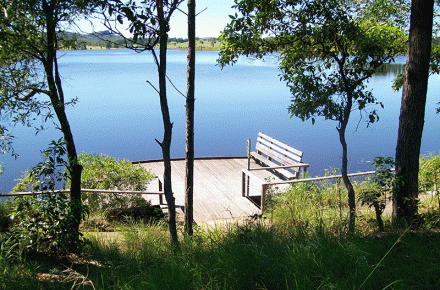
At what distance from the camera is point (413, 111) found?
4.24 m

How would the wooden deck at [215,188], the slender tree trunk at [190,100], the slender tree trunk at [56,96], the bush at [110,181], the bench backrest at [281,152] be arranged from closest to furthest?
the slender tree trunk at [56,96] → the slender tree trunk at [190,100] → the bush at [110,181] → the wooden deck at [215,188] → the bench backrest at [281,152]

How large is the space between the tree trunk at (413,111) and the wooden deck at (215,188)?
7.30 ft

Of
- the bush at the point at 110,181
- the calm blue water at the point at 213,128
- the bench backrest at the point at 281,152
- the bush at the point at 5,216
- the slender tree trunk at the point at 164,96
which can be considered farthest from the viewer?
the calm blue water at the point at 213,128

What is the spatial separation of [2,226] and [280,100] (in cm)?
2092

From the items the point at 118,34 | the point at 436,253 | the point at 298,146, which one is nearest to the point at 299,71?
the point at 118,34

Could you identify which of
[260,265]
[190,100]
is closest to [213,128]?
[190,100]

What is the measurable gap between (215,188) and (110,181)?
2.32 meters

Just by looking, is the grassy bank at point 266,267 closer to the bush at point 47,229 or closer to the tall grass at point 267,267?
the tall grass at point 267,267

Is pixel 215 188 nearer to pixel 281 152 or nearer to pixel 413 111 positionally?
pixel 281 152

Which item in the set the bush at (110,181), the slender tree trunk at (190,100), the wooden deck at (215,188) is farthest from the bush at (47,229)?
the bush at (110,181)

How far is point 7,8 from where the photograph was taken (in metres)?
3.74

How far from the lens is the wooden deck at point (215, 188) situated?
668 centimetres

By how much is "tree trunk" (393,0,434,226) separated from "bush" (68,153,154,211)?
429cm

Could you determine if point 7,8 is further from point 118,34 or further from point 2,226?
point 2,226
